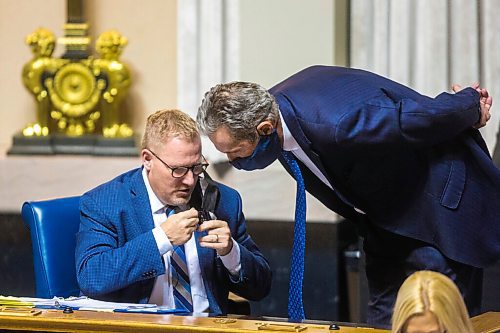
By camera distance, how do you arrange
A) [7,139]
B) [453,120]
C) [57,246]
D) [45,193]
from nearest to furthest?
[453,120] → [57,246] → [45,193] → [7,139]

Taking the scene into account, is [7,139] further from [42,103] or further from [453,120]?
[453,120]

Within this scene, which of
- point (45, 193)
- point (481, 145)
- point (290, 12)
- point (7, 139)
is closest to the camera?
point (481, 145)

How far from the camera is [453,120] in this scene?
3527 millimetres

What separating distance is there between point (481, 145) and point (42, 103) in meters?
2.81

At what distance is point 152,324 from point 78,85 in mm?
2922

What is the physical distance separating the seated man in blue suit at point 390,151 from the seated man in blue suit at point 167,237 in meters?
0.24

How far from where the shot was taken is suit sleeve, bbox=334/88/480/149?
3482mm

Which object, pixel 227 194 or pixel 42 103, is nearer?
pixel 227 194

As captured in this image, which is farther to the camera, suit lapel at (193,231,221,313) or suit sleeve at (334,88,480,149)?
suit lapel at (193,231,221,313)

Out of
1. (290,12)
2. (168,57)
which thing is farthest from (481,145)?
(168,57)

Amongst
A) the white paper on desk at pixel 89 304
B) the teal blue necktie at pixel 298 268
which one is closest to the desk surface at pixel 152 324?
the white paper on desk at pixel 89 304

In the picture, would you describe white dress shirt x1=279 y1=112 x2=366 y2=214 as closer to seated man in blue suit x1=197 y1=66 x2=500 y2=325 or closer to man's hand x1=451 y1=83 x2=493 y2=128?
seated man in blue suit x1=197 y1=66 x2=500 y2=325

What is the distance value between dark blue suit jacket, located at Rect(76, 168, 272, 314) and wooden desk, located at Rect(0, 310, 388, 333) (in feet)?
1.51

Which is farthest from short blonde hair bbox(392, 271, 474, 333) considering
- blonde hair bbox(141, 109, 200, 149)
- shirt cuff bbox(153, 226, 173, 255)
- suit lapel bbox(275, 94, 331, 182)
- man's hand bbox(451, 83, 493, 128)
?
blonde hair bbox(141, 109, 200, 149)
